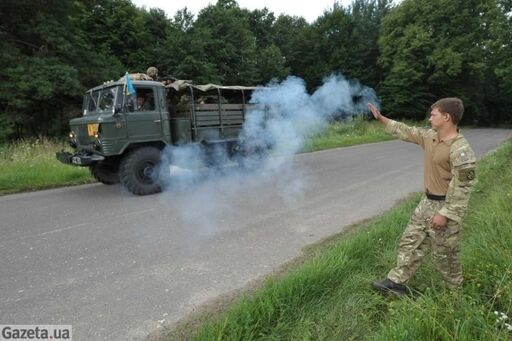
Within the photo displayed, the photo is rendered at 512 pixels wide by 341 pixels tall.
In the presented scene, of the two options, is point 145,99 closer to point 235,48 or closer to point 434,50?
point 235,48

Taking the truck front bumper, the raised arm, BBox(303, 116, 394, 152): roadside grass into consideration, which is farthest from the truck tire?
BBox(303, 116, 394, 152): roadside grass

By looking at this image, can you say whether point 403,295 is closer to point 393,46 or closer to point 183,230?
point 183,230

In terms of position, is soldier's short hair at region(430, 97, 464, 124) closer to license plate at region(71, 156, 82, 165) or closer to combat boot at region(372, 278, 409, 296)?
combat boot at region(372, 278, 409, 296)

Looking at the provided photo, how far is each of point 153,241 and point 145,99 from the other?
436 centimetres

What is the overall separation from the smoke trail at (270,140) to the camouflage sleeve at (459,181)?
492 cm

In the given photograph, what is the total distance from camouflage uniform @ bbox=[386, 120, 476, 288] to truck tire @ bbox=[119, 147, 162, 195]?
18.8 feet

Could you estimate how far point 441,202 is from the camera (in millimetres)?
3092

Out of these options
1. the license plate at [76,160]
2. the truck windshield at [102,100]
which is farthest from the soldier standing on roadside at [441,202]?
the license plate at [76,160]

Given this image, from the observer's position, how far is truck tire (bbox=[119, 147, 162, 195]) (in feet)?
24.6

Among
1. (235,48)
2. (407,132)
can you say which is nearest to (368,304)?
(407,132)

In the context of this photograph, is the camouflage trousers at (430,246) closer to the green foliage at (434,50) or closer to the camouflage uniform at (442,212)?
Answer: the camouflage uniform at (442,212)

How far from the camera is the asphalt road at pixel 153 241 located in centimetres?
327

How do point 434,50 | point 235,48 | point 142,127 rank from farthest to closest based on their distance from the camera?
point 434,50 < point 235,48 < point 142,127

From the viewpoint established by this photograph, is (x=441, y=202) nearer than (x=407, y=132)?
Yes
